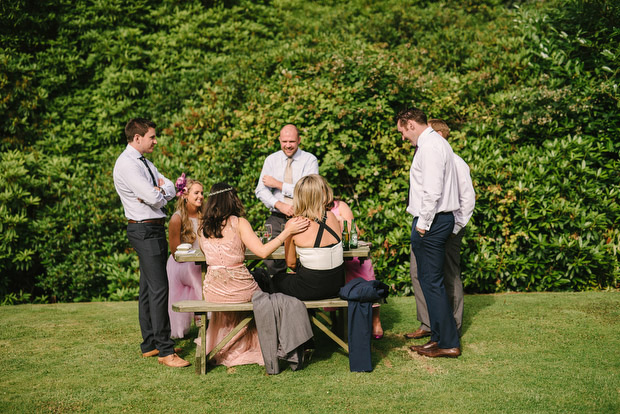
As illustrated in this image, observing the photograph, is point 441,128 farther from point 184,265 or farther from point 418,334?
point 184,265

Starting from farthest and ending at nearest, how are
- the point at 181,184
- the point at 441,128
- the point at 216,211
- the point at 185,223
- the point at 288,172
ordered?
the point at 288,172 → the point at 185,223 → the point at 181,184 → the point at 441,128 → the point at 216,211

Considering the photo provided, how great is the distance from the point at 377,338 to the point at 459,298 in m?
0.92

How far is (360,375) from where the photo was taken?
14.1ft

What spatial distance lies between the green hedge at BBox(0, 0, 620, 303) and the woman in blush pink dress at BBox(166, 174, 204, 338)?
6.80 ft

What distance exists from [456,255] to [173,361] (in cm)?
285

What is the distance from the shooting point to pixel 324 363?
463 cm

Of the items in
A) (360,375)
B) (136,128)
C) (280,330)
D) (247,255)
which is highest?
(136,128)

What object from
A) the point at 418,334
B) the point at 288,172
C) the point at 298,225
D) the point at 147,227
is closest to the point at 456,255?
the point at 418,334

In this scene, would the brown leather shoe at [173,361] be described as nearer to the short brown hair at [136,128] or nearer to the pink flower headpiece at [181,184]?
the pink flower headpiece at [181,184]

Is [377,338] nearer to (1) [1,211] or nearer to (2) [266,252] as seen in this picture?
(2) [266,252]

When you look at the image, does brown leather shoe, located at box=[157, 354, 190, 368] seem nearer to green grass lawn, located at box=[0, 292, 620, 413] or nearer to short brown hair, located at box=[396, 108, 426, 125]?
green grass lawn, located at box=[0, 292, 620, 413]

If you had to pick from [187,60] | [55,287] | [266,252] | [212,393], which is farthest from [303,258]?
[187,60]

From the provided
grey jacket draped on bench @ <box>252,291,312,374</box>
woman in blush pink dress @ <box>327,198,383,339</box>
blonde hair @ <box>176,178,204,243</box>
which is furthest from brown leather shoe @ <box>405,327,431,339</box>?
blonde hair @ <box>176,178,204,243</box>

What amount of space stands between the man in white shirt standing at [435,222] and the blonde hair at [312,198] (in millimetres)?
842
